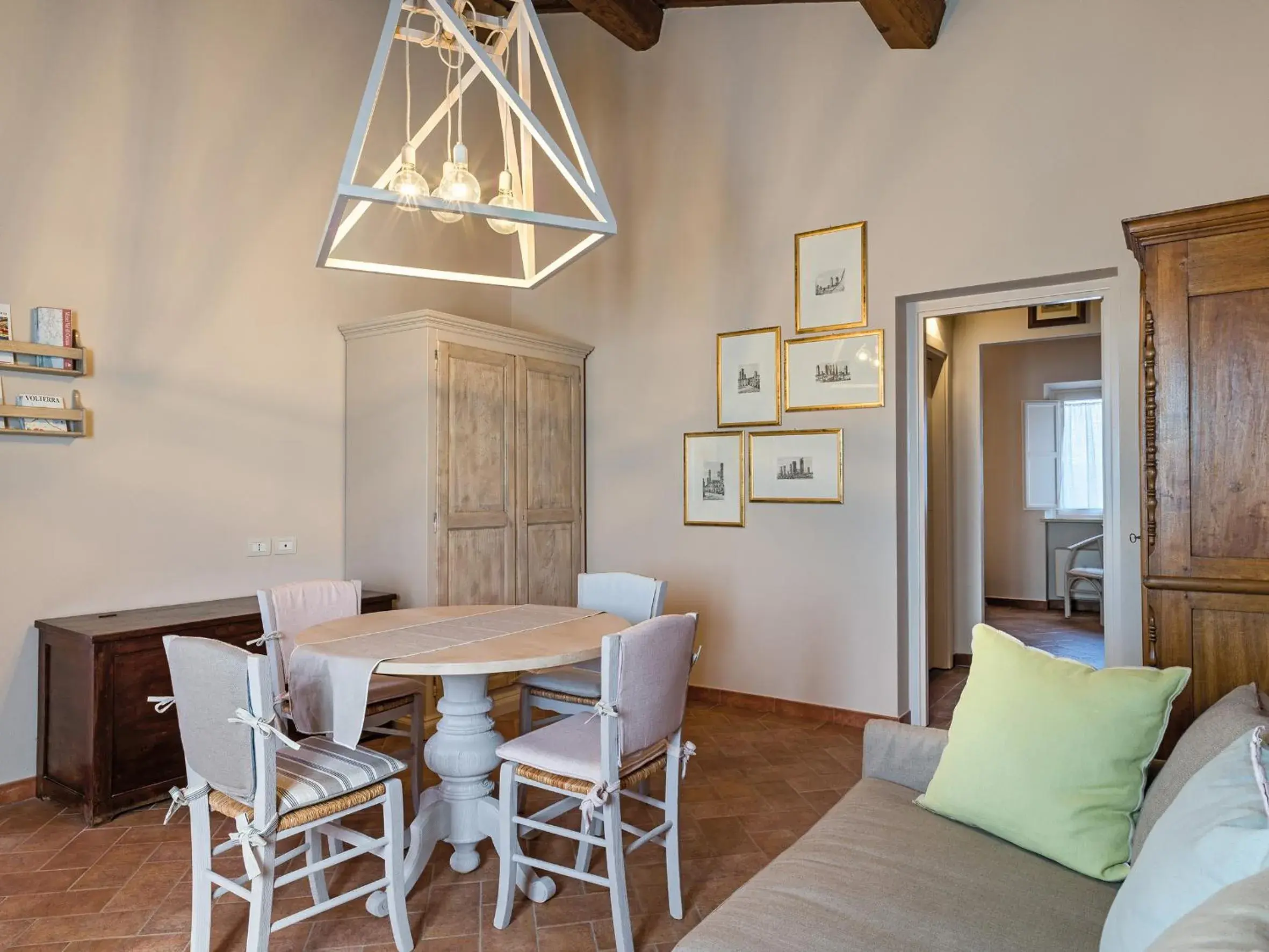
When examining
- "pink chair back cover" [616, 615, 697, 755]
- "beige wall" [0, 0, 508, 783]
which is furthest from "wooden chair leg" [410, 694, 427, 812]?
"beige wall" [0, 0, 508, 783]

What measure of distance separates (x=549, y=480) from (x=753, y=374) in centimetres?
132

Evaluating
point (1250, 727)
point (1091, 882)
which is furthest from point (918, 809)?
point (1250, 727)

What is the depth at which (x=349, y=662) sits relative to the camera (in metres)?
2.18

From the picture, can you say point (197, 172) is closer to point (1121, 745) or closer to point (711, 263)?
point (711, 263)

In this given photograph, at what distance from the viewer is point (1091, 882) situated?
1564 millimetres

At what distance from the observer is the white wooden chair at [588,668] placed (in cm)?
289

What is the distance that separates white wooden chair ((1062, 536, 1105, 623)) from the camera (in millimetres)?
7168

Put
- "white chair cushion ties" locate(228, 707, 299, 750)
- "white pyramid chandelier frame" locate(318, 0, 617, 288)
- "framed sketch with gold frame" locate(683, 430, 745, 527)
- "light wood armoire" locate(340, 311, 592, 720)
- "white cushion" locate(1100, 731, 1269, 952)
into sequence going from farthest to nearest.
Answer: "framed sketch with gold frame" locate(683, 430, 745, 527) < "light wood armoire" locate(340, 311, 592, 720) < "white pyramid chandelier frame" locate(318, 0, 617, 288) < "white chair cushion ties" locate(228, 707, 299, 750) < "white cushion" locate(1100, 731, 1269, 952)

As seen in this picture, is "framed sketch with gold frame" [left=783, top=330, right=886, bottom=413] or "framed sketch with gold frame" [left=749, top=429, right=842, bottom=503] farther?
"framed sketch with gold frame" [left=749, top=429, right=842, bottom=503]

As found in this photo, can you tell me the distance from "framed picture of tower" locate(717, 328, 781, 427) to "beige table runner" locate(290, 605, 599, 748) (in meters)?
2.06

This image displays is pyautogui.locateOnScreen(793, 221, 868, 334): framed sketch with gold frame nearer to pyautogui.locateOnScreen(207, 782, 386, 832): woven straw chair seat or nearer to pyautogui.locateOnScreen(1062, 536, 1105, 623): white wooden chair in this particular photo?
pyautogui.locateOnScreen(207, 782, 386, 832): woven straw chair seat

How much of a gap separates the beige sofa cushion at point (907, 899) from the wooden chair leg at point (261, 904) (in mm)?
1048

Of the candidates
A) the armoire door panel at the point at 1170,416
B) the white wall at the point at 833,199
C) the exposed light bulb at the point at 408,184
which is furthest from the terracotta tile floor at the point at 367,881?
the exposed light bulb at the point at 408,184

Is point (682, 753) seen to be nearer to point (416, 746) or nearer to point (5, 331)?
point (416, 746)
